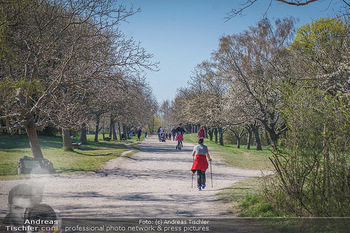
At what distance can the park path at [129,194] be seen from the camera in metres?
7.54

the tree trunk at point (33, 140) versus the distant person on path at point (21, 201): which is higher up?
the tree trunk at point (33, 140)

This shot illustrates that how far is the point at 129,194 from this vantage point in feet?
32.8

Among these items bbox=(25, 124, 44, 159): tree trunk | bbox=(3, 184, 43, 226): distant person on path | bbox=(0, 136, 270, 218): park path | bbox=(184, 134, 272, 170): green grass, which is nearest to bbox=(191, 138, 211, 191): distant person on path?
bbox=(0, 136, 270, 218): park path

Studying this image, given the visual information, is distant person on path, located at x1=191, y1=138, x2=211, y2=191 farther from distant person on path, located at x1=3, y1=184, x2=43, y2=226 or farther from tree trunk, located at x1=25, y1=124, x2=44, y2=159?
tree trunk, located at x1=25, y1=124, x2=44, y2=159

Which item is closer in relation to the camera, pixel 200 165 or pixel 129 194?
pixel 129 194

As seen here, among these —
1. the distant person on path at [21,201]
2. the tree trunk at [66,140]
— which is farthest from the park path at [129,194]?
the tree trunk at [66,140]

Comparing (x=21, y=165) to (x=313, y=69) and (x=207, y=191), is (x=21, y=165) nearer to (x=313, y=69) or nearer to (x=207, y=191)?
(x=207, y=191)

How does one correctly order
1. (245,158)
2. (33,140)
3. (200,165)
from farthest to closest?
(245,158) → (33,140) → (200,165)

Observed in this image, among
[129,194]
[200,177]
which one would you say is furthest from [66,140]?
[200,177]

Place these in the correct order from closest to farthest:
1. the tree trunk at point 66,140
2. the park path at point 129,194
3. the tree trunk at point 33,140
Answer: the park path at point 129,194
the tree trunk at point 33,140
the tree trunk at point 66,140

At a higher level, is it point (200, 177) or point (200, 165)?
point (200, 165)

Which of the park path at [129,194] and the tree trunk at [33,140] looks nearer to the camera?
the park path at [129,194]

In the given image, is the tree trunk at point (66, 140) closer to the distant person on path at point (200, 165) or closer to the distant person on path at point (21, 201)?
the distant person on path at point (200, 165)

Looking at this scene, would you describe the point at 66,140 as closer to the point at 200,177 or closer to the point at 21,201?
the point at 200,177
